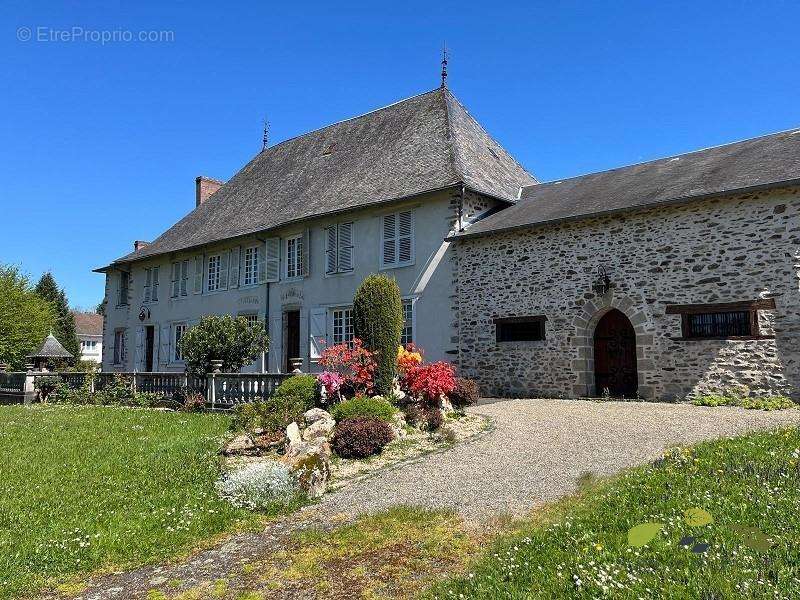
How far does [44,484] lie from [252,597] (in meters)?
4.15

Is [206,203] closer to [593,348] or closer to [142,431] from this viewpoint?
[142,431]

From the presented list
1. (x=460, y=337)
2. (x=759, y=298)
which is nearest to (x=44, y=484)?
(x=460, y=337)

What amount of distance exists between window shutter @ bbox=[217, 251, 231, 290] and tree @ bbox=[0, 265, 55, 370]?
1822cm

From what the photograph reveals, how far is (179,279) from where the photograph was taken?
864 inches

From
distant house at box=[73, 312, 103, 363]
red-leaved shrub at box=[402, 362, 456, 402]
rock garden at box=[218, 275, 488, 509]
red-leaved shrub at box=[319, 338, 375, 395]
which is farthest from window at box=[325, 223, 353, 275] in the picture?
distant house at box=[73, 312, 103, 363]

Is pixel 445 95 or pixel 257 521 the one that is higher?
pixel 445 95

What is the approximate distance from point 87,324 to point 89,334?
206 centimetres

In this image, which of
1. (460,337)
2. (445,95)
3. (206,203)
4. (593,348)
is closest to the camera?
(593,348)

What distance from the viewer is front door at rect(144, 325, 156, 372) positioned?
2323cm

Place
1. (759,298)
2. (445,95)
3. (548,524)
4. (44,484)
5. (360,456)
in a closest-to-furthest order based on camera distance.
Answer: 1. (548,524)
2. (44,484)
3. (360,456)
4. (759,298)
5. (445,95)

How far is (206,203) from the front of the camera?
24.6m

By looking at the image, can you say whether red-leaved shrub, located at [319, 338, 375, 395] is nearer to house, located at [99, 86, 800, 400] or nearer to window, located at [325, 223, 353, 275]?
house, located at [99, 86, 800, 400]

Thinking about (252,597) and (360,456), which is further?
(360,456)

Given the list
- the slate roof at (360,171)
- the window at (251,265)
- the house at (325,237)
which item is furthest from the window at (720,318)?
A: the window at (251,265)
